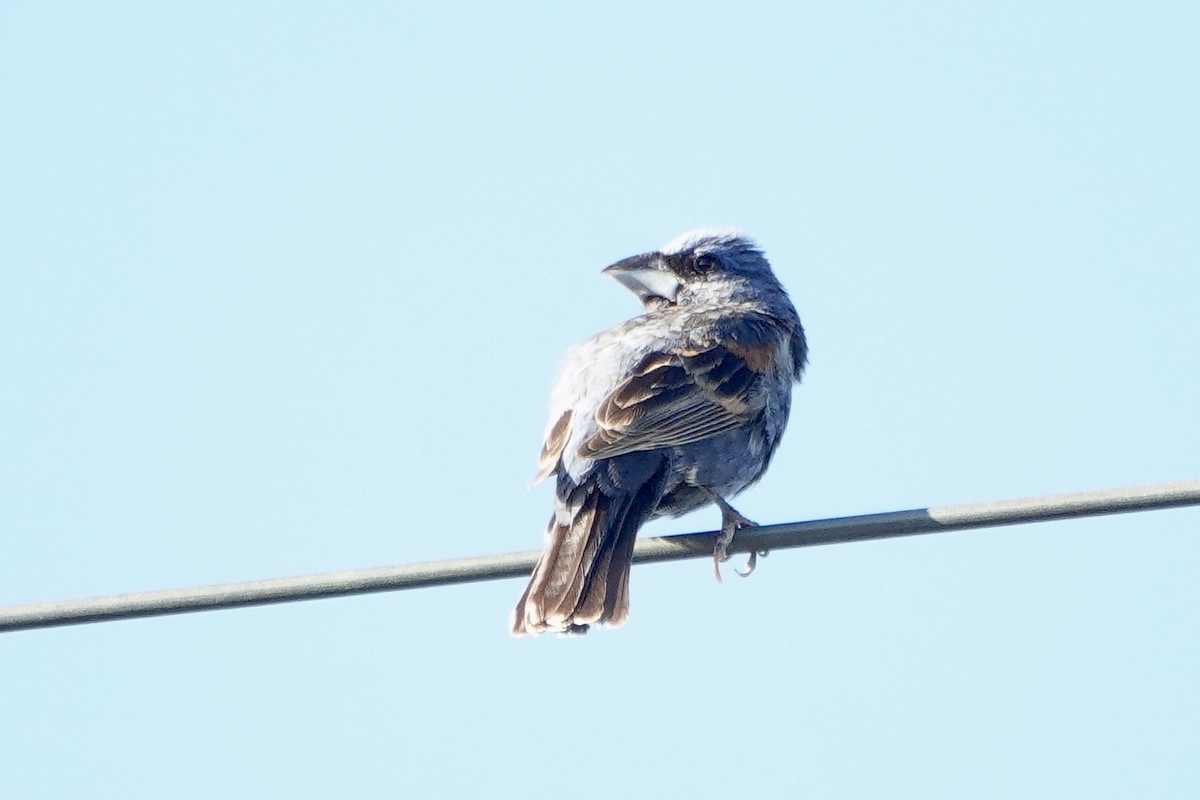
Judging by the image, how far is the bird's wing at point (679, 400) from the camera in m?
6.68

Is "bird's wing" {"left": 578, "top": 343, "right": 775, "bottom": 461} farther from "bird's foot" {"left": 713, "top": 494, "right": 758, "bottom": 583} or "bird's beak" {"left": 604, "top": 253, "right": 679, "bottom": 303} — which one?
"bird's beak" {"left": 604, "top": 253, "right": 679, "bottom": 303}

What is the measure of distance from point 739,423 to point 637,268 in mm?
1932

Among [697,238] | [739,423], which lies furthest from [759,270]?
[739,423]

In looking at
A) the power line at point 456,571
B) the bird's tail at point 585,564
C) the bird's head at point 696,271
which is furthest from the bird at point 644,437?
the power line at point 456,571

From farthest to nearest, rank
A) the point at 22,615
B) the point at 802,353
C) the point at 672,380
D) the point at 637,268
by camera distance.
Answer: the point at 637,268
the point at 802,353
the point at 672,380
the point at 22,615

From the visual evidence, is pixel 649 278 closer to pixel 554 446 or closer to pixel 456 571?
pixel 554 446

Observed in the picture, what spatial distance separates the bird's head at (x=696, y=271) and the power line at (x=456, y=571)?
4037 millimetres

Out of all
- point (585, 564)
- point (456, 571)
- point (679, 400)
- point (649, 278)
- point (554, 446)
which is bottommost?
point (585, 564)

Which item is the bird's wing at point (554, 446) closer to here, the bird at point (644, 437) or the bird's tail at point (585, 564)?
the bird at point (644, 437)

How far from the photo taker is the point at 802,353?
8.44 meters

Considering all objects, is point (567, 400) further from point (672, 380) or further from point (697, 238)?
point (697, 238)

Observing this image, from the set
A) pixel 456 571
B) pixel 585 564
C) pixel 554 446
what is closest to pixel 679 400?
pixel 554 446

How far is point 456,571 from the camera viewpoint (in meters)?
4.81

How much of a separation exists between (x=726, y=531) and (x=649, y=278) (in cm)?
269
